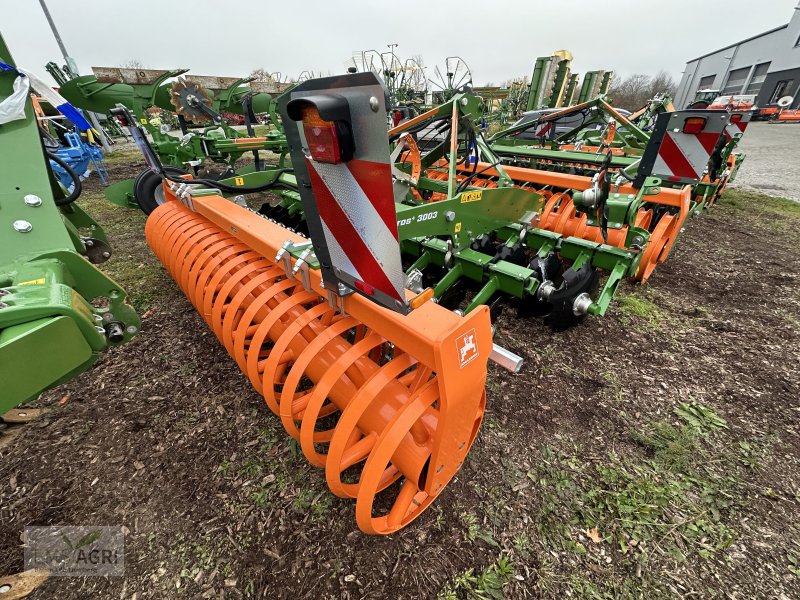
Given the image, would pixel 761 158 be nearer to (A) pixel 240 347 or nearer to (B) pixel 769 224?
(B) pixel 769 224

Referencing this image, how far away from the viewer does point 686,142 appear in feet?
10.2

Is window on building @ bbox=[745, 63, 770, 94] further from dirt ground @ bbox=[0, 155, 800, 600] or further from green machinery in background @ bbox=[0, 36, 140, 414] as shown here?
green machinery in background @ bbox=[0, 36, 140, 414]

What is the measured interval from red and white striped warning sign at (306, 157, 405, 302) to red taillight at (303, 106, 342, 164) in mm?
48

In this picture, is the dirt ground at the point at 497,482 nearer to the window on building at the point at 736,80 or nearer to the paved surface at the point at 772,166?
the paved surface at the point at 772,166

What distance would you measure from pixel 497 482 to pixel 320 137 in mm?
1846

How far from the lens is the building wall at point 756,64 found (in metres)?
32.6

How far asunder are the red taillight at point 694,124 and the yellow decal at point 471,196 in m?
2.02

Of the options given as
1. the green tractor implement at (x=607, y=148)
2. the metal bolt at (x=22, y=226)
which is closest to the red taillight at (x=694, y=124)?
the green tractor implement at (x=607, y=148)

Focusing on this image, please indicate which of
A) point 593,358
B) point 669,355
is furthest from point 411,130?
point 669,355

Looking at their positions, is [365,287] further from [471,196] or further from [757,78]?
[757,78]

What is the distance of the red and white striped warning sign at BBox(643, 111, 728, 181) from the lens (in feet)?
9.73

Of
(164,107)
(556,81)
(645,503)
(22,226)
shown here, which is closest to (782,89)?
(556,81)

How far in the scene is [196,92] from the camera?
254 inches

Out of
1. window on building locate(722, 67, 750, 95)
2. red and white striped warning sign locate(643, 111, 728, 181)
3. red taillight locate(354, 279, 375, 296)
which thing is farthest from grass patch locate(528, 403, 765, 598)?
window on building locate(722, 67, 750, 95)
